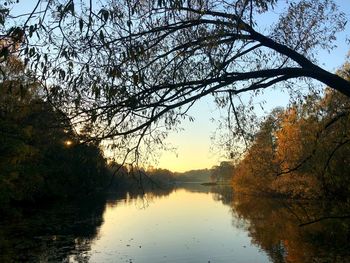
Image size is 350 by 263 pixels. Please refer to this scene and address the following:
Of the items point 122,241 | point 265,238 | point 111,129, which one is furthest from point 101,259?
point 111,129

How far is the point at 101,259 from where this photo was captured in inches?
695

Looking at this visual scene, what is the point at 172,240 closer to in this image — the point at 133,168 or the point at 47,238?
the point at 47,238

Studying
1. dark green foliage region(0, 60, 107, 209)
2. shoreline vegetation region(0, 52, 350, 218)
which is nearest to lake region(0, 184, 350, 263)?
shoreline vegetation region(0, 52, 350, 218)

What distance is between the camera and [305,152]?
2408cm

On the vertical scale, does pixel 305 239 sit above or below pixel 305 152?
below

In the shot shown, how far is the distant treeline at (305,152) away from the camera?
11.2 metres

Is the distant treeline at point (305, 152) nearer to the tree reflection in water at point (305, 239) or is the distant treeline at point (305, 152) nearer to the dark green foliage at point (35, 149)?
the tree reflection in water at point (305, 239)

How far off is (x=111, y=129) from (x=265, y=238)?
1799cm

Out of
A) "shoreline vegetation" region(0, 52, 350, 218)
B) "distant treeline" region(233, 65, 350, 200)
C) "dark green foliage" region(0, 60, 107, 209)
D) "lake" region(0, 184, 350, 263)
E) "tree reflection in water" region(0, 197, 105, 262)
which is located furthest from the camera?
"lake" region(0, 184, 350, 263)

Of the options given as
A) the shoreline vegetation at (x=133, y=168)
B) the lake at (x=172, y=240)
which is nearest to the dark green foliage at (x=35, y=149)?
the shoreline vegetation at (x=133, y=168)

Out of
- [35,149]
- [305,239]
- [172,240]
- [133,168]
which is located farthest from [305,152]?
[133,168]

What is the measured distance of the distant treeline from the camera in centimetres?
1119

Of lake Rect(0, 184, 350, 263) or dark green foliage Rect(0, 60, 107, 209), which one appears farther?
lake Rect(0, 184, 350, 263)

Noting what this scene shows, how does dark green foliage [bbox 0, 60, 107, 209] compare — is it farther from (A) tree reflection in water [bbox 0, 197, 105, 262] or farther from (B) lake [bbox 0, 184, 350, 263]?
(B) lake [bbox 0, 184, 350, 263]
